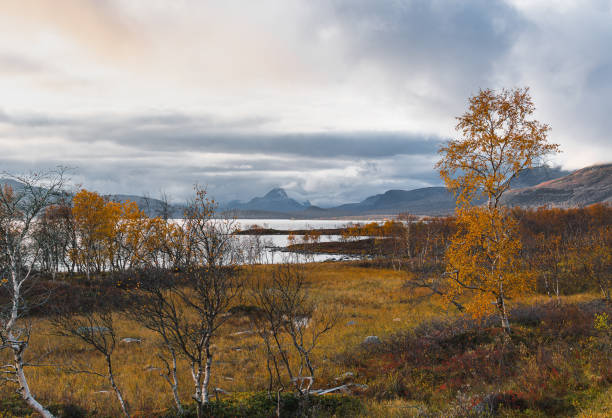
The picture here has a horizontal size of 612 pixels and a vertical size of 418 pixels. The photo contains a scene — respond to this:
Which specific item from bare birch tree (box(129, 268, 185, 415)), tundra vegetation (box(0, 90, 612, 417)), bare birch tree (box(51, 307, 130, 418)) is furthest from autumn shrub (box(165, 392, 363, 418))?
bare birch tree (box(51, 307, 130, 418))

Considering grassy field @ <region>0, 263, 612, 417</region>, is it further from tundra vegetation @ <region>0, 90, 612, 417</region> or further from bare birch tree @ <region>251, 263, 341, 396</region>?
bare birch tree @ <region>251, 263, 341, 396</region>

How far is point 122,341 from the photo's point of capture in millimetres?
24344

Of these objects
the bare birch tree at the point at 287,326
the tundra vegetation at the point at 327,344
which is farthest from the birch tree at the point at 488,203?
the bare birch tree at the point at 287,326

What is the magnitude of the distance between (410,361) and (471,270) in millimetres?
5665

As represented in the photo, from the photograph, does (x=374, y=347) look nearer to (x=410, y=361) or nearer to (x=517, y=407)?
(x=410, y=361)

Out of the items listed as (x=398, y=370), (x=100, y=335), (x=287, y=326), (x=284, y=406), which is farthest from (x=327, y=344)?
(x=100, y=335)

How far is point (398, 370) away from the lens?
50.6 ft

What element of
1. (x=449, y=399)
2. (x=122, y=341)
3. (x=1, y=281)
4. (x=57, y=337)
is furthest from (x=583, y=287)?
(x=57, y=337)

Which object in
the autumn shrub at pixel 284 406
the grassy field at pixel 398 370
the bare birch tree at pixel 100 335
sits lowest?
the grassy field at pixel 398 370

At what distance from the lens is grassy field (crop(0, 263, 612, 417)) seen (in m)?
10.8

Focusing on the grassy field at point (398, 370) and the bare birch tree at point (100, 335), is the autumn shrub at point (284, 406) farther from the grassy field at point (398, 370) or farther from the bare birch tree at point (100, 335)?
the bare birch tree at point (100, 335)

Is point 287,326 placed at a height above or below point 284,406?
below

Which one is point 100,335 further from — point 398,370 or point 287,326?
point 398,370

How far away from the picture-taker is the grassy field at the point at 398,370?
35.4 feet
